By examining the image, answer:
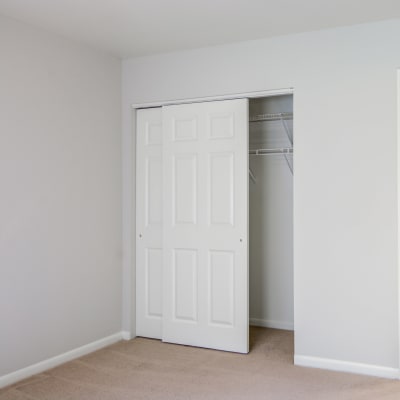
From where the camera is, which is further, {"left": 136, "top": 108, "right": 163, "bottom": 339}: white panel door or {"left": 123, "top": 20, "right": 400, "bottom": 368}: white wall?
{"left": 136, "top": 108, "right": 163, "bottom": 339}: white panel door

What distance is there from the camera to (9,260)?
338cm

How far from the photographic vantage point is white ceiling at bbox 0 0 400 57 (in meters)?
3.17

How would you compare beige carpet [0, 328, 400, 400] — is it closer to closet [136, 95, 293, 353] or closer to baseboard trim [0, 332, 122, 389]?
baseboard trim [0, 332, 122, 389]

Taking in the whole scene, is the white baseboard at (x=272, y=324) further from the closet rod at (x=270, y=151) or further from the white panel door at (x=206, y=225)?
the closet rod at (x=270, y=151)

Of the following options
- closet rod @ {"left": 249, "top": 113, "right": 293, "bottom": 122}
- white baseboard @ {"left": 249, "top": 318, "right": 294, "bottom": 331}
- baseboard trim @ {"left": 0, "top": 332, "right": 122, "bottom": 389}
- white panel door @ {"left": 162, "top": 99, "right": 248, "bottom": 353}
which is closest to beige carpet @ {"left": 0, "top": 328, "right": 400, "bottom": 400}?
baseboard trim @ {"left": 0, "top": 332, "right": 122, "bottom": 389}

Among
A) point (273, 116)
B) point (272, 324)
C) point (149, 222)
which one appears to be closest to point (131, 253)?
point (149, 222)

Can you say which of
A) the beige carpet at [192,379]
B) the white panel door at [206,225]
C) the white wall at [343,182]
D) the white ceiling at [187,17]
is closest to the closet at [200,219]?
the white panel door at [206,225]

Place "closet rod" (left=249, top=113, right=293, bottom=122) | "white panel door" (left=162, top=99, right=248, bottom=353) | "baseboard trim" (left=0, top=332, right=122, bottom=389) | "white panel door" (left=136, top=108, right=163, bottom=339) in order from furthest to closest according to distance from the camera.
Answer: "white panel door" (left=136, top=108, right=163, bottom=339) < "closet rod" (left=249, top=113, right=293, bottom=122) < "white panel door" (left=162, top=99, right=248, bottom=353) < "baseboard trim" (left=0, top=332, right=122, bottom=389)

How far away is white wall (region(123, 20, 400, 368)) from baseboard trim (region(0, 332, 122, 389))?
1.61 meters

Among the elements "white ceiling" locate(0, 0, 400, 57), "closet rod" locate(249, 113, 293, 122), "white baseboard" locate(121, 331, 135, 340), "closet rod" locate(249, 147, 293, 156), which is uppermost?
"white ceiling" locate(0, 0, 400, 57)

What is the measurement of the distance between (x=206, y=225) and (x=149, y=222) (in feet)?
1.92

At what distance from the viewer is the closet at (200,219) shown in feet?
13.3

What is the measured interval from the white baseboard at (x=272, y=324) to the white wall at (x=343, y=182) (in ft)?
3.38

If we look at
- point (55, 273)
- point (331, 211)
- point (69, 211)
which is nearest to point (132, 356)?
point (55, 273)
